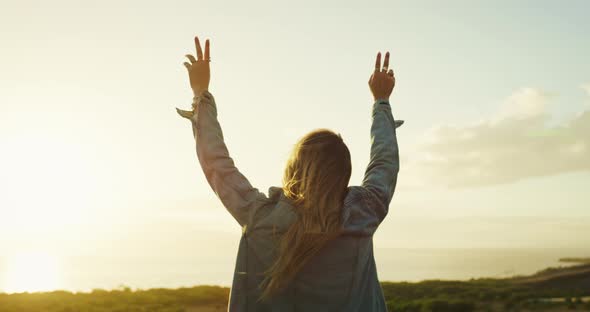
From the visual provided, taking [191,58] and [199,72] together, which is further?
[191,58]

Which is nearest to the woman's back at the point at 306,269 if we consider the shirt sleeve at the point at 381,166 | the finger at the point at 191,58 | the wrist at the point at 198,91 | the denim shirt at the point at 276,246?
the denim shirt at the point at 276,246

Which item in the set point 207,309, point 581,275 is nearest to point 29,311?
point 207,309

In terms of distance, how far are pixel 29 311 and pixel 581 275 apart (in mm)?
17525

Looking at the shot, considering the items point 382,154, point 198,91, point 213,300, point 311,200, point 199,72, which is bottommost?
point 311,200

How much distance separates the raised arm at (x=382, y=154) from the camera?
121 inches

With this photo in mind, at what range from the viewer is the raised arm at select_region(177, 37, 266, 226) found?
9.56ft

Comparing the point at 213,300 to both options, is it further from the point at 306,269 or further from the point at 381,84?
the point at 306,269

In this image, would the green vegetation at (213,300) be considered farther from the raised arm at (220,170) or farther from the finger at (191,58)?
the raised arm at (220,170)

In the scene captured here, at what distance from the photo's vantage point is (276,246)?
285 centimetres

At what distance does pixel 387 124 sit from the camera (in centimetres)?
337

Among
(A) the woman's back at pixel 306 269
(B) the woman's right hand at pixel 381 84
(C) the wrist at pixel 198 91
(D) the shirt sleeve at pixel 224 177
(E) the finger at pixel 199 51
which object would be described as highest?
(E) the finger at pixel 199 51

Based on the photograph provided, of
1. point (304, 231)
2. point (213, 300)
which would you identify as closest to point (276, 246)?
point (304, 231)

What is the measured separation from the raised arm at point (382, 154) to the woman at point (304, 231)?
0.16 feet

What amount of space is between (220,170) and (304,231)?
1.53 ft
